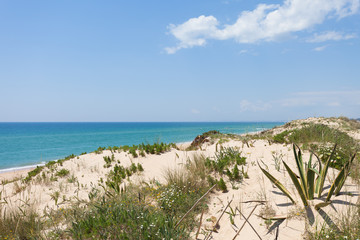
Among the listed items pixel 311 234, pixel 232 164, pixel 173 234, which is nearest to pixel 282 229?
pixel 311 234

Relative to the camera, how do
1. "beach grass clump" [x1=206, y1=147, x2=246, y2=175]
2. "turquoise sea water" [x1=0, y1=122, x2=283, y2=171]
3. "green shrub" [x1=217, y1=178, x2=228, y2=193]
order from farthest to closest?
"turquoise sea water" [x1=0, y1=122, x2=283, y2=171] < "beach grass clump" [x1=206, y1=147, x2=246, y2=175] < "green shrub" [x1=217, y1=178, x2=228, y2=193]

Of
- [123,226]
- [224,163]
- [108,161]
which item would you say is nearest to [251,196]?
[224,163]

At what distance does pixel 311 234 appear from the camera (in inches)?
124

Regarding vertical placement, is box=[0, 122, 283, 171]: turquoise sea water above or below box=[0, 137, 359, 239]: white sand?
below

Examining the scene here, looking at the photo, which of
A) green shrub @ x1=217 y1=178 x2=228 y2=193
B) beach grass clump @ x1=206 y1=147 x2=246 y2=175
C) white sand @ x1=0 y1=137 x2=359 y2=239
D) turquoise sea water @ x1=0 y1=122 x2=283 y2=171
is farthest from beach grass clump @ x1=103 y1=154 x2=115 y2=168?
green shrub @ x1=217 y1=178 x2=228 y2=193

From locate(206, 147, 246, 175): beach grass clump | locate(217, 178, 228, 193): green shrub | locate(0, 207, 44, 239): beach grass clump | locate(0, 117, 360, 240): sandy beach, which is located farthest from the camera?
locate(206, 147, 246, 175): beach grass clump

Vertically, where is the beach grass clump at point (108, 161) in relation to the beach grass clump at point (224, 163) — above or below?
below

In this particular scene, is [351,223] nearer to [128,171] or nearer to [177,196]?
[177,196]

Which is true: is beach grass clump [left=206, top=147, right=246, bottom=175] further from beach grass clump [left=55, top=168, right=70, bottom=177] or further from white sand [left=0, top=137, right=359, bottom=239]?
beach grass clump [left=55, top=168, right=70, bottom=177]

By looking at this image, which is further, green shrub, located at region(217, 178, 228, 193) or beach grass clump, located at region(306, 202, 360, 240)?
green shrub, located at region(217, 178, 228, 193)

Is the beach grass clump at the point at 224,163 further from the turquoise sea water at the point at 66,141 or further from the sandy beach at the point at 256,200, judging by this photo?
the turquoise sea water at the point at 66,141

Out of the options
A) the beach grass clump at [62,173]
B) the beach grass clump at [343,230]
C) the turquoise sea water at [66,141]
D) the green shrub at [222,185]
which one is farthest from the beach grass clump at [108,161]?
the beach grass clump at [343,230]

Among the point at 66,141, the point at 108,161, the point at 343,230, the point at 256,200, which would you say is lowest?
the point at 66,141

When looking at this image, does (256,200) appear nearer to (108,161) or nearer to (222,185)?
(222,185)
